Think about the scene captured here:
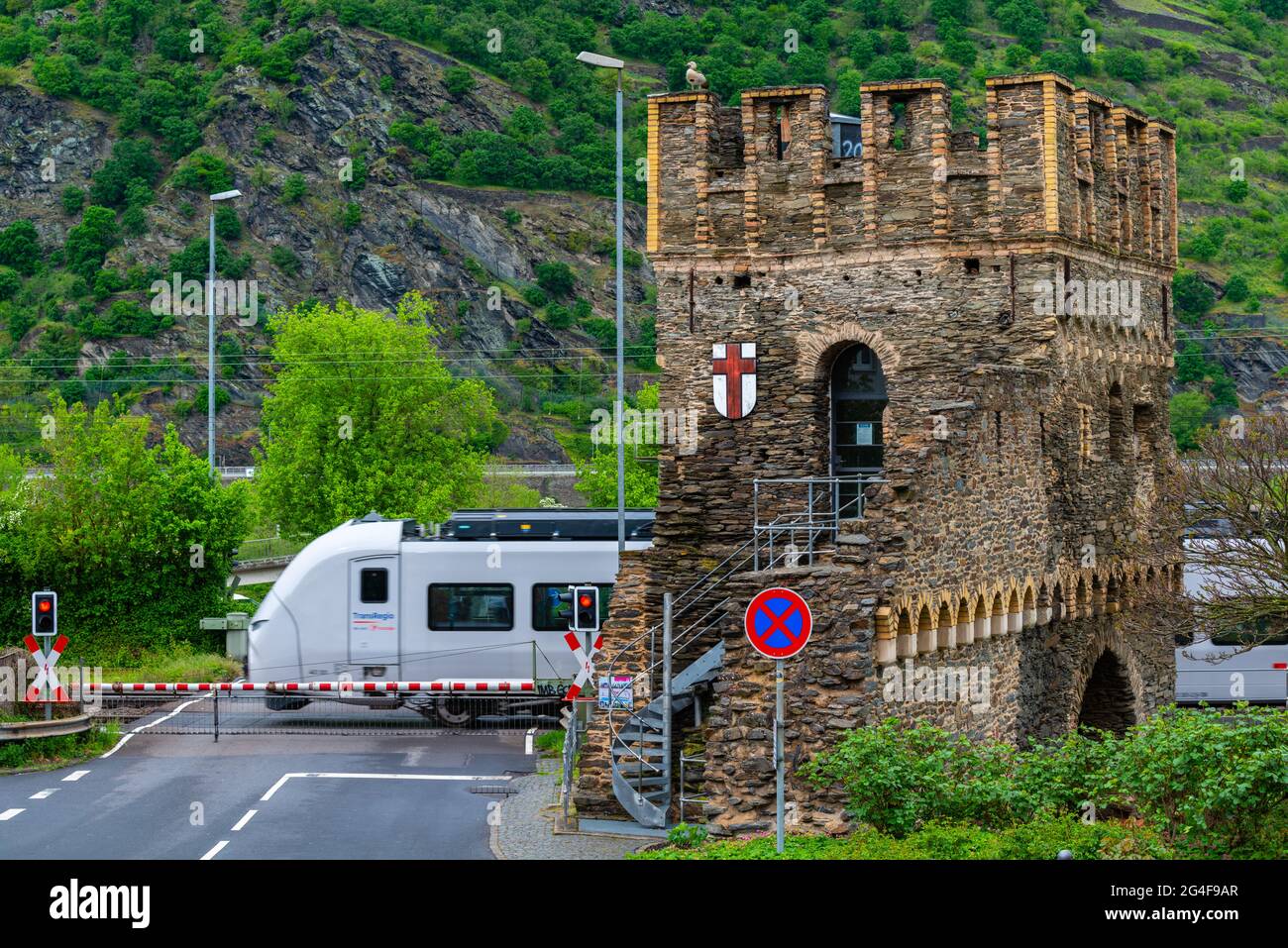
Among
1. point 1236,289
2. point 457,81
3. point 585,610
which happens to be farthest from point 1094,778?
point 457,81

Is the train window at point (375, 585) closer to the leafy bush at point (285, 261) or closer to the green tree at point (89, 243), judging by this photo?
the leafy bush at point (285, 261)

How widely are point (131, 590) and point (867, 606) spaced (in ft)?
79.2

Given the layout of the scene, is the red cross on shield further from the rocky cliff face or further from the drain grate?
the rocky cliff face

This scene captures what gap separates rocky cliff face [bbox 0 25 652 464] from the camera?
4350 inches

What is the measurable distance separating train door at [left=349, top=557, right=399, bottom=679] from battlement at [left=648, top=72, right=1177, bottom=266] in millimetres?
10147

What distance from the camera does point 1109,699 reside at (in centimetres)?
2830

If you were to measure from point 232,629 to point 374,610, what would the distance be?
896 cm

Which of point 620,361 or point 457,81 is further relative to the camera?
point 457,81

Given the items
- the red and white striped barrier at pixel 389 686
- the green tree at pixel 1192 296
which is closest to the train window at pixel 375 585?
the red and white striped barrier at pixel 389 686

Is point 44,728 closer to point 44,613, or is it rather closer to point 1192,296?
point 44,613

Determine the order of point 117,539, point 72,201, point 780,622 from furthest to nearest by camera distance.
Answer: point 72,201 → point 117,539 → point 780,622

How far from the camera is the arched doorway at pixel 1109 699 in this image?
28078mm

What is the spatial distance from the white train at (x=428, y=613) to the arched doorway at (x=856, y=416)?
803cm
